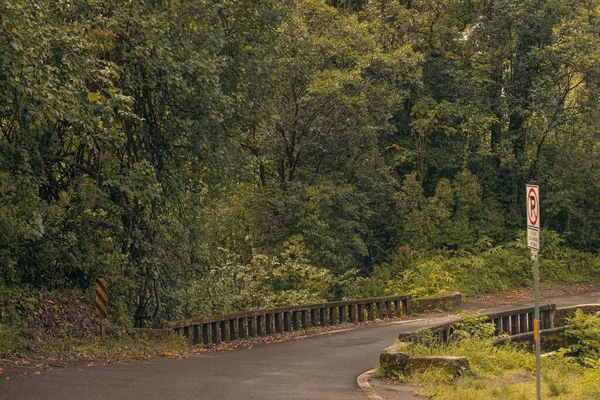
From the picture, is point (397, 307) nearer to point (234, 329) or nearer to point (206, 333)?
point (234, 329)

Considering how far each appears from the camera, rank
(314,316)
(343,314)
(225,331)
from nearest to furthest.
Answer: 1. (225,331)
2. (314,316)
3. (343,314)

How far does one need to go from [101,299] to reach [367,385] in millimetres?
6571

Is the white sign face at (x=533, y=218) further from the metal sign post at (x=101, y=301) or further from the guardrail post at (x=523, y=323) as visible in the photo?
the guardrail post at (x=523, y=323)

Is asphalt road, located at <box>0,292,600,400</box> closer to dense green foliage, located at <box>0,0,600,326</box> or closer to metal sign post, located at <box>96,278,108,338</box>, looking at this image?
metal sign post, located at <box>96,278,108,338</box>

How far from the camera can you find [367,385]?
12344 millimetres

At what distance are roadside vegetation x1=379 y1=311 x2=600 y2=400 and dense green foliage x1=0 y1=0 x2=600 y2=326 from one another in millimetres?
6865

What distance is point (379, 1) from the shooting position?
37531 mm

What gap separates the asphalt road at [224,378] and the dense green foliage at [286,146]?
3067 mm

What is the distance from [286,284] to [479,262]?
1134 centimetres

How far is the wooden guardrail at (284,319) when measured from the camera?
18578mm

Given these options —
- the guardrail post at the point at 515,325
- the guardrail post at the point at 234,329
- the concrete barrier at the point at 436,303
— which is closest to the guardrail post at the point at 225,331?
the guardrail post at the point at 234,329

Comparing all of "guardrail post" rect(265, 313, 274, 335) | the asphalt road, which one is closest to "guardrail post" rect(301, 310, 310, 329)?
"guardrail post" rect(265, 313, 274, 335)

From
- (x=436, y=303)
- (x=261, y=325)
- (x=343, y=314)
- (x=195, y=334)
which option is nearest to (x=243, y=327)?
(x=261, y=325)

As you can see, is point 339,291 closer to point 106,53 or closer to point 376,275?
point 376,275
